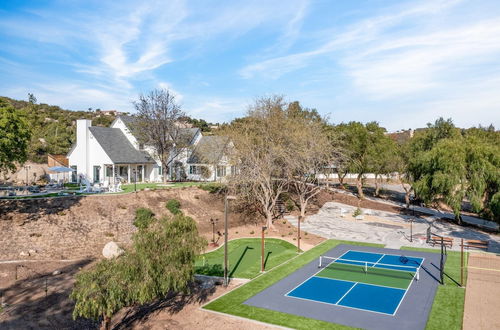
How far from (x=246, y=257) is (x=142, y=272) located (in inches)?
521

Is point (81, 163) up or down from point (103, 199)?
up

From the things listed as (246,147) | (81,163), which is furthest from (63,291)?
(81,163)

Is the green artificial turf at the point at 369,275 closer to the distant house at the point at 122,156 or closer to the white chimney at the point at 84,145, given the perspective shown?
the distant house at the point at 122,156

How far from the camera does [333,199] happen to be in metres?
46.6

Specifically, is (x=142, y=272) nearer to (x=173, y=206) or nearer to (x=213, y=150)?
(x=173, y=206)

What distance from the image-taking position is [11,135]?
23375mm

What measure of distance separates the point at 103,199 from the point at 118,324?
18584 mm

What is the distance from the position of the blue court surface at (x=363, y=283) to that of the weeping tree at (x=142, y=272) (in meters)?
6.82

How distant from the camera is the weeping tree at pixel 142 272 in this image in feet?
38.2

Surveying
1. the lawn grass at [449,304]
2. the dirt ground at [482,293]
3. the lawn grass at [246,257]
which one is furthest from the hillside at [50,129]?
the dirt ground at [482,293]

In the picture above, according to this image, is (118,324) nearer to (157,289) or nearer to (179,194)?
(157,289)

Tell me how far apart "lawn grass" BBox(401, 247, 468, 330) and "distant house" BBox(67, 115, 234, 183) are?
21.8 metres

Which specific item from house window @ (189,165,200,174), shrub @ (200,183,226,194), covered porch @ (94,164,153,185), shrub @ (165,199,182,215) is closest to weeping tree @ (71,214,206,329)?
shrub @ (165,199,182,215)

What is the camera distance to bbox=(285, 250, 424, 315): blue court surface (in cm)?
1711
